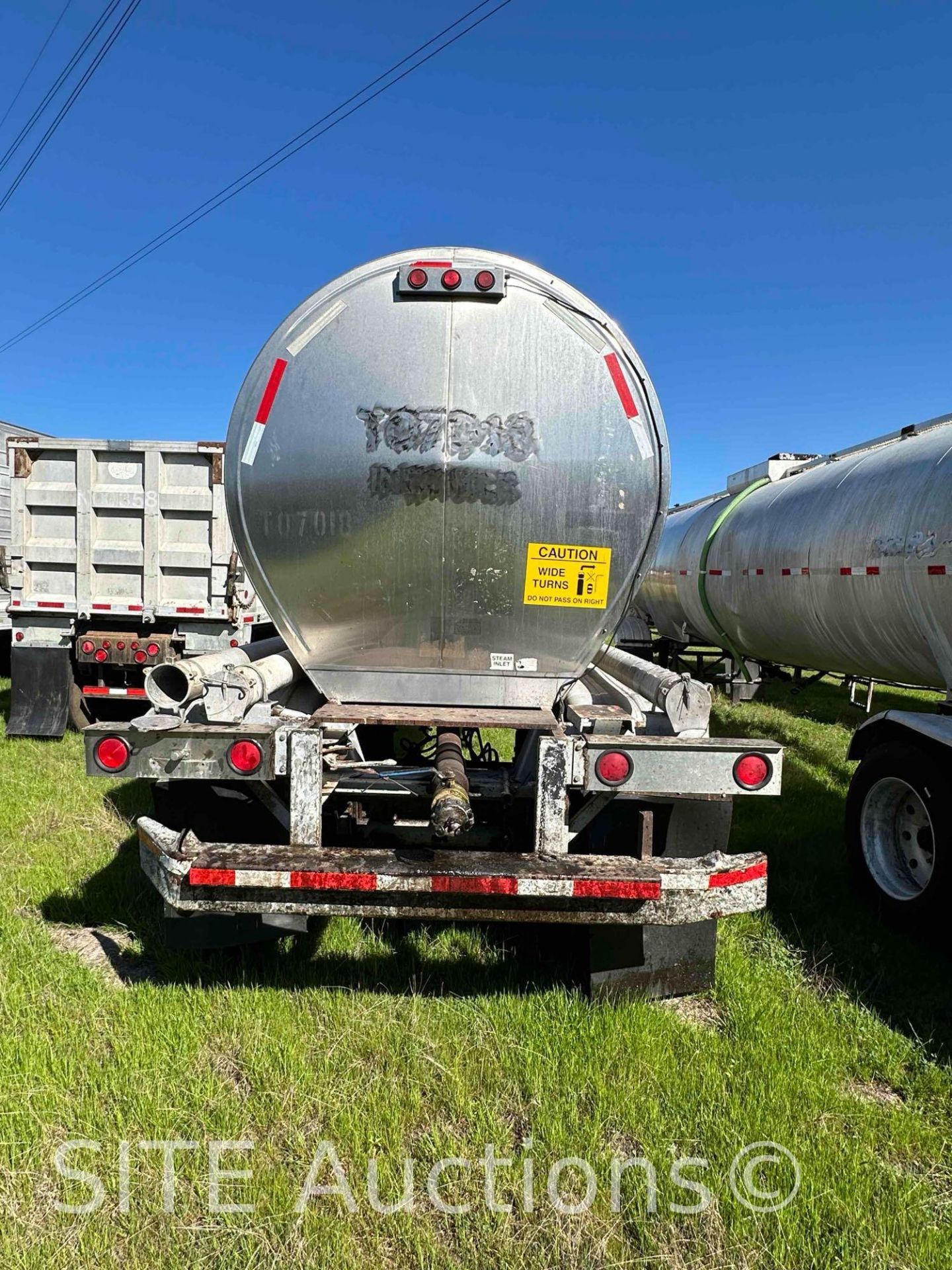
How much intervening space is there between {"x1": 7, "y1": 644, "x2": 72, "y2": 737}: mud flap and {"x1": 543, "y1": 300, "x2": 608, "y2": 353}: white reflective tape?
6.65 metres

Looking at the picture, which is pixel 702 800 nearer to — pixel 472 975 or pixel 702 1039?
pixel 702 1039

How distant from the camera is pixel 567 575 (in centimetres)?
329

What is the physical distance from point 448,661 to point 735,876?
1.47 metres

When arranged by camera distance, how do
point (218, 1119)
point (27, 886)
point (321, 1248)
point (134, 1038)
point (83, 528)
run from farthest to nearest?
point (83, 528) → point (27, 886) → point (134, 1038) → point (218, 1119) → point (321, 1248)

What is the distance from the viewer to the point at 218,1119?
2.56m

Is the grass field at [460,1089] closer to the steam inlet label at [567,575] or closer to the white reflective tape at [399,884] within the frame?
the white reflective tape at [399,884]

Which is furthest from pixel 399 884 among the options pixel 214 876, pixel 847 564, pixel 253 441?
pixel 847 564

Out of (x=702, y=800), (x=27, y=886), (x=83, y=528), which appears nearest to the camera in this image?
(x=702, y=800)

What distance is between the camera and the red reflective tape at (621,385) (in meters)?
3.16

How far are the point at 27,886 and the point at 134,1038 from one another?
1.78m

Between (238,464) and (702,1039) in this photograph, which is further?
(238,464)

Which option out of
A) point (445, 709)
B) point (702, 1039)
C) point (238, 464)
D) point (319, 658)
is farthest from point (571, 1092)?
point (238, 464)

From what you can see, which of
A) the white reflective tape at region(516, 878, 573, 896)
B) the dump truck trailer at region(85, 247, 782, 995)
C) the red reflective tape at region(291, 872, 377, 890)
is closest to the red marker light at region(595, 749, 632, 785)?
the dump truck trailer at region(85, 247, 782, 995)

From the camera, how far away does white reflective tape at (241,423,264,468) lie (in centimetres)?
321
